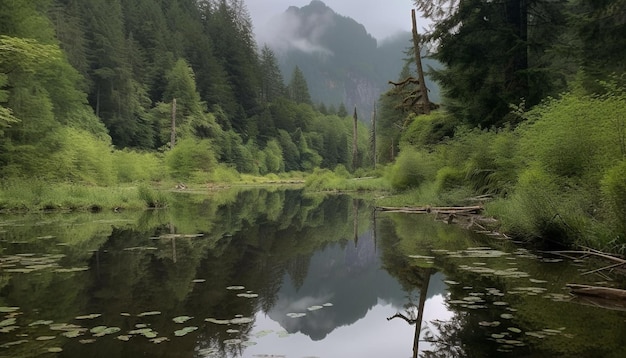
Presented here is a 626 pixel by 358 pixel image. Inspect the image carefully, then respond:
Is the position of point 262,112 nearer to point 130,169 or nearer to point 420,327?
point 130,169

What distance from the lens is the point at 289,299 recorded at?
18.6 ft

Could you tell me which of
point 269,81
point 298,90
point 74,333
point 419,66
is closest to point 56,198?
point 74,333

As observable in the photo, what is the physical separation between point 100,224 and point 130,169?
21.1 meters

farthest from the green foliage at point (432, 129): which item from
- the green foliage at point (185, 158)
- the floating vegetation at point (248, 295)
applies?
the green foliage at point (185, 158)

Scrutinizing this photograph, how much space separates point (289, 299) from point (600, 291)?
356cm

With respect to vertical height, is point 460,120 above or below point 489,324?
above

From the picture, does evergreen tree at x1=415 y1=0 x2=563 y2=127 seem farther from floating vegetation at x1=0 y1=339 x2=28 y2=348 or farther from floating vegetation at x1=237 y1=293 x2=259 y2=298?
floating vegetation at x1=0 y1=339 x2=28 y2=348

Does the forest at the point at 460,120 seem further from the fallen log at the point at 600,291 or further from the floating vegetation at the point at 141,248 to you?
the floating vegetation at the point at 141,248

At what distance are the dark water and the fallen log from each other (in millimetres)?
163

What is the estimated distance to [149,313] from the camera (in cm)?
470

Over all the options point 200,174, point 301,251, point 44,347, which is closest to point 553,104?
point 301,251

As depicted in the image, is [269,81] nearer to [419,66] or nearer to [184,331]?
[419,66]

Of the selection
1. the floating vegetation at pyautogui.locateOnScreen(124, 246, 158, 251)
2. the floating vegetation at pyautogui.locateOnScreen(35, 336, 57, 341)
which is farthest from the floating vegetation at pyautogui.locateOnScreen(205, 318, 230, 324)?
the floating vegetation at pyautogui.locateOnScreen(124, 246, 158, 251)

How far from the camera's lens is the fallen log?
4.84m
